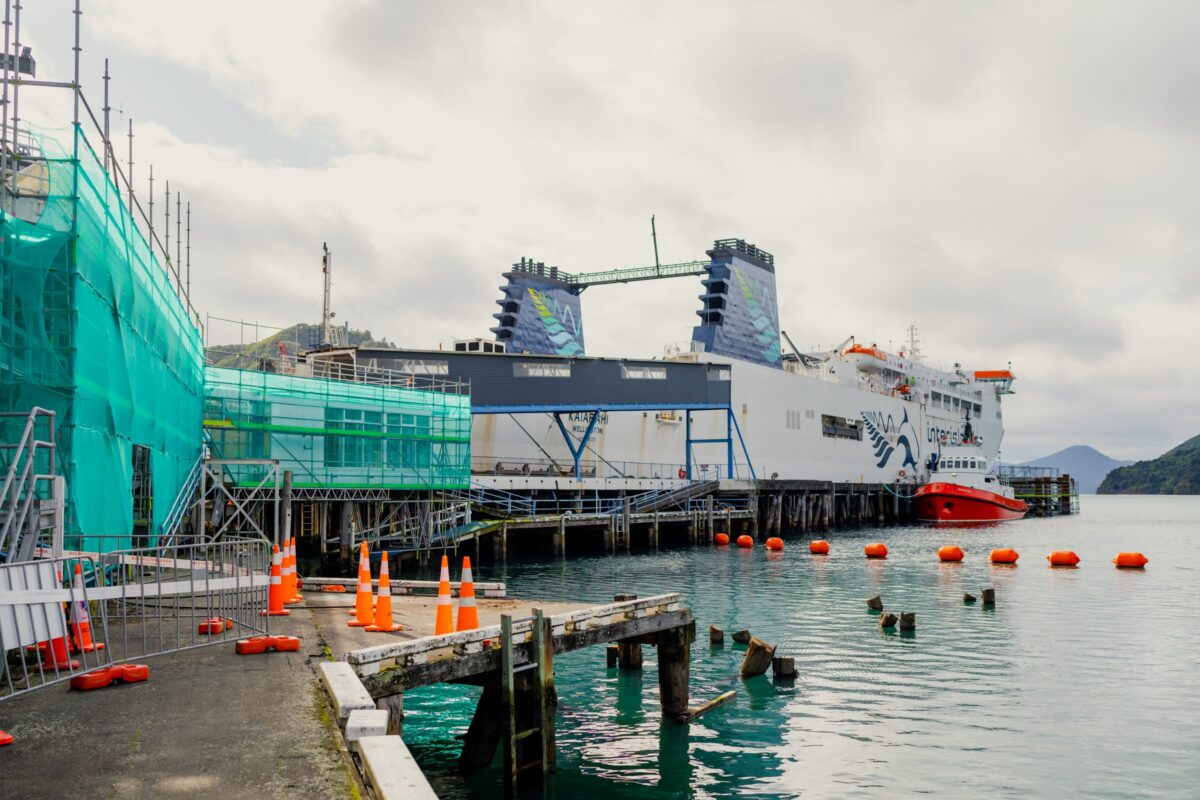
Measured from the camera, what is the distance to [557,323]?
65.8 m

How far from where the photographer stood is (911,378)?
83562 mm

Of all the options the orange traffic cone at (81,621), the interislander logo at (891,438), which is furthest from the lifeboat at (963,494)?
the orange traffic cone at (81,621)

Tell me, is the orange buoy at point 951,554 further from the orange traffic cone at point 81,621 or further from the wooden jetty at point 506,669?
the orange traffic cone at point 81,621

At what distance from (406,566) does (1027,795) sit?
87.7 feet

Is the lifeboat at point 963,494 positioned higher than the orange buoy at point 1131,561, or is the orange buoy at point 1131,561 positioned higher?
the lifeboat at point 963,494

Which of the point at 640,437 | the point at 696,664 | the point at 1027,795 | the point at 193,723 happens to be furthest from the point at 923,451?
the point at 193,723

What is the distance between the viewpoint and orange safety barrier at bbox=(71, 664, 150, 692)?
8461 millimetres

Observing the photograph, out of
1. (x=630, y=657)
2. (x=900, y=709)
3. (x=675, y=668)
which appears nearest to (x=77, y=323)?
(x=675, y=668)

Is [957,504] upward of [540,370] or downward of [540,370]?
downward

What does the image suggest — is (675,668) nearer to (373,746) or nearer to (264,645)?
(264,645)

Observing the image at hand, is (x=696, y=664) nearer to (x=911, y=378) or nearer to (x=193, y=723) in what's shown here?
(x=193, y=723)

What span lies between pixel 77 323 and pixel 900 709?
503 inches

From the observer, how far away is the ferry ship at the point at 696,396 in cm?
4888

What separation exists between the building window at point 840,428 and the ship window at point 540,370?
26.9m
